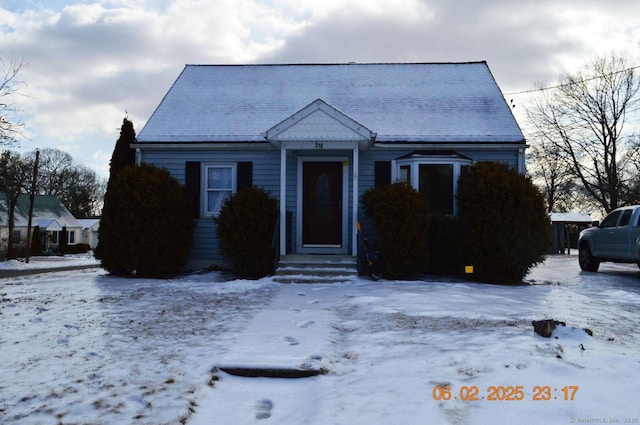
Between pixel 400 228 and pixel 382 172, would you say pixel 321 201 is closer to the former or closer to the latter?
pixel 382 172

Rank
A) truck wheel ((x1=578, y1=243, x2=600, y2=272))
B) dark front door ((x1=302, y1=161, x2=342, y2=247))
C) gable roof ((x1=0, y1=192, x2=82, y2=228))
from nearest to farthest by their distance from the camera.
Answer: dark front door ((x1=302, y1=161, x2=342, y2=247)) → truck wheel ((x1=578, y1=243, x2=600, y2=272)) → gable roof ((x1=0, y1=192, x2=82, y2=228))

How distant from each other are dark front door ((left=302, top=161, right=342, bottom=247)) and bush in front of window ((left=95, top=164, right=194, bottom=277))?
310cm

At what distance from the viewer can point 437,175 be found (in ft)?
36.1

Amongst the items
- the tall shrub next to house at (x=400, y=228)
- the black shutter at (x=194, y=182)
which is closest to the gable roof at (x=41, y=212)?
the black shutter at (x=194, y=182)

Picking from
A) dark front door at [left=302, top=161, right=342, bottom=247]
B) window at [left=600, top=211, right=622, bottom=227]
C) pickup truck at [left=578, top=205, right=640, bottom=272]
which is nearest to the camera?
pickup truck at [left=578, top=205, right=640, bottom=272]

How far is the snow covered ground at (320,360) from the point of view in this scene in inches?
125

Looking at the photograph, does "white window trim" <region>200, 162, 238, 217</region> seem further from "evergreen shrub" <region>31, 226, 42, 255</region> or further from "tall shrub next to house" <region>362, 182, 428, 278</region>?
"evergreen shrub" <region>31, 226, 42, 255</region>

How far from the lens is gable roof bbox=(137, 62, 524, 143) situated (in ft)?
38.3

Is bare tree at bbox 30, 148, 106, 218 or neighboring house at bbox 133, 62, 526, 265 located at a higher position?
bare tree at bbox 30, 148, 106, 218

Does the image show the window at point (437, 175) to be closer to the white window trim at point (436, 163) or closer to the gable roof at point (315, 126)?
the white window trim at point (436, 163)

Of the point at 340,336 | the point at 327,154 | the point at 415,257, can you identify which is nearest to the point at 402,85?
the point at 327,154

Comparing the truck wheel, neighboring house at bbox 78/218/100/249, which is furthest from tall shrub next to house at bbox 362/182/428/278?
neighboring house at bbox 78/218/100/249

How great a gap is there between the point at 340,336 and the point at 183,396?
2043 mm
